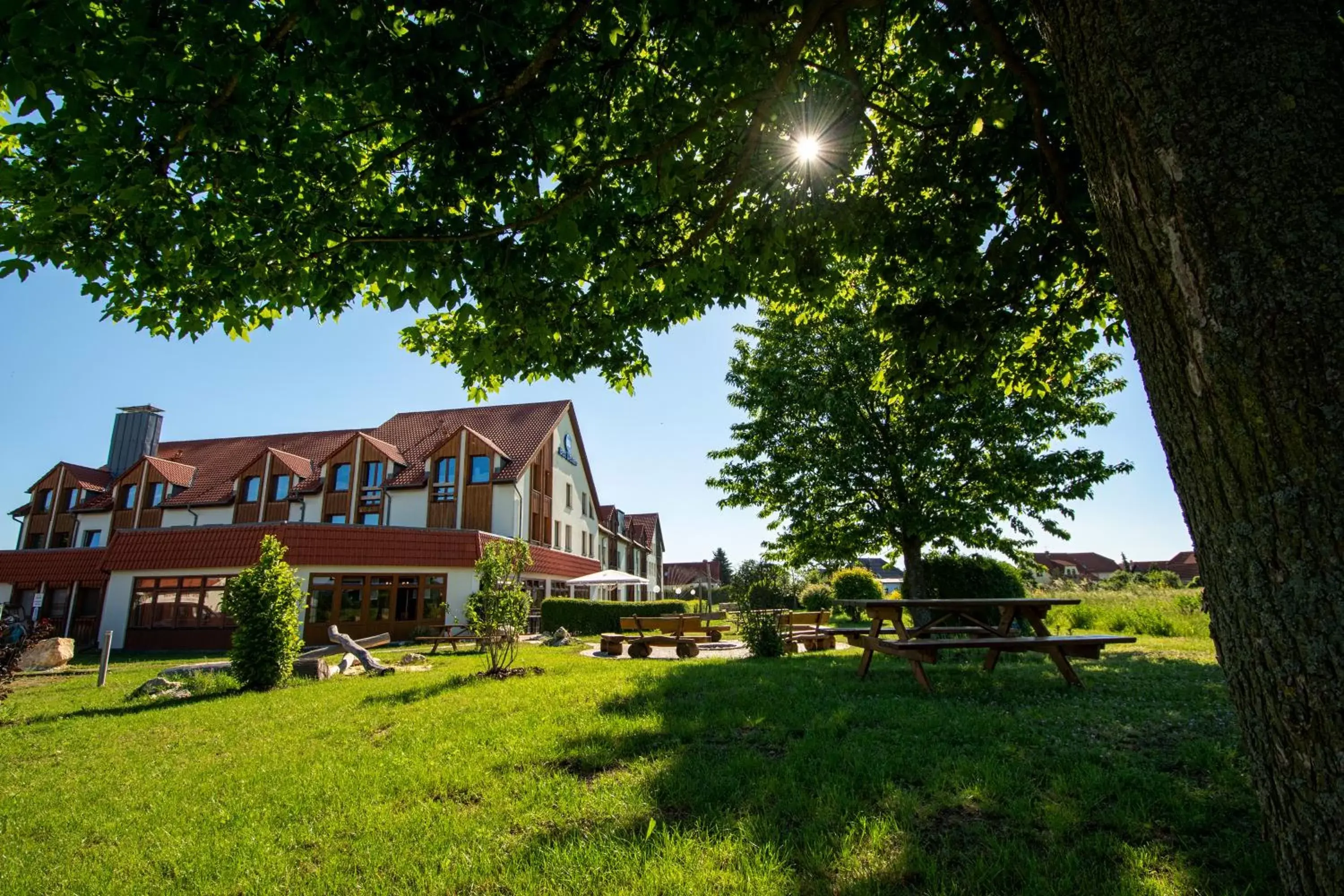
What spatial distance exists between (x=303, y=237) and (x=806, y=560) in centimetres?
1435

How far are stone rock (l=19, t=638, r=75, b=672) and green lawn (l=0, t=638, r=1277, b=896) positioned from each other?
13.0 metres

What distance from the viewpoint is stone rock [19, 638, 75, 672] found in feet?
55.6

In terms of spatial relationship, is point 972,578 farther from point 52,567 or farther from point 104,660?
point 52,567

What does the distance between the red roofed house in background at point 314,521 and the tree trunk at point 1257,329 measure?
2461 centimetres

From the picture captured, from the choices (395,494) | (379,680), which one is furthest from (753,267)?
(395,494)

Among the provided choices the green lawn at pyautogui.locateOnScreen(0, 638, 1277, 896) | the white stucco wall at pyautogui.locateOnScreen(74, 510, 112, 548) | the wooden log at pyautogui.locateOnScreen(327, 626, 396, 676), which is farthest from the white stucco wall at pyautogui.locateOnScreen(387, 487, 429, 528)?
the green lawn at pyautogui.locateOnScreen(0, 638, 1277, 896)

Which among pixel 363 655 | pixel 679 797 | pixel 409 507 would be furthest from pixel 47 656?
pixel 679 797

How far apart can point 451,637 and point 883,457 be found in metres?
13.5

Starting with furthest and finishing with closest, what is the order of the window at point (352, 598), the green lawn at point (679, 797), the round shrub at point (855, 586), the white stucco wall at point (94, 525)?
1. the white stucco wall at point (94, 525)
2. the round shrub at point (855, 586)
3. the window at point (352, 598)
4. the green lawn at point (679, 797)

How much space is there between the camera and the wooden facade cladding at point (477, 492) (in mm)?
27547

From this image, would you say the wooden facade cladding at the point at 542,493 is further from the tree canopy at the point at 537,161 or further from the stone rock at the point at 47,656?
the tree canopy at the point at 537,161

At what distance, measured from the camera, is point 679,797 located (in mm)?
4129

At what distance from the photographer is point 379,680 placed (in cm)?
1188

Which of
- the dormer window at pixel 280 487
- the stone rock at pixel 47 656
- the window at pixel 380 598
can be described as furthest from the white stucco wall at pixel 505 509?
the stone rock at pixel 47 656
